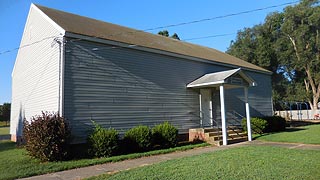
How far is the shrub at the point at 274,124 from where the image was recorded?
19688mm

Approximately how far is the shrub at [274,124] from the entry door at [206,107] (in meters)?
4.41

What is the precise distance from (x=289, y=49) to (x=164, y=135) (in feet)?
118

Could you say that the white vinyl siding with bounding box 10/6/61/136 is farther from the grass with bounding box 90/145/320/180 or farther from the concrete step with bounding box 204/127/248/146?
the concrete step with bounding box 204/127/248/146

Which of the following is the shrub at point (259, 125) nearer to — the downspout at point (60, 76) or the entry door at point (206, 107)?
the entry door at point (206, 107)

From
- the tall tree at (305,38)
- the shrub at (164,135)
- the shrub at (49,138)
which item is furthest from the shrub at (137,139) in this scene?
the tall tree at (305,38)

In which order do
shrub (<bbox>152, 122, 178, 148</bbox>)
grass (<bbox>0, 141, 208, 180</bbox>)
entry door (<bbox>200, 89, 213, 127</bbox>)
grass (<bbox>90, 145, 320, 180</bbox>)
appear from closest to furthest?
grass (<bbox>90, 145, 320, 180</bbox>) < grass (<bbox>0, 141, 208, 180</bbox>) < shrub (<bbox>152, 122, 178, 148</bbox>) < entry door (<bbox>200, 89, 213, 127</bbox>)

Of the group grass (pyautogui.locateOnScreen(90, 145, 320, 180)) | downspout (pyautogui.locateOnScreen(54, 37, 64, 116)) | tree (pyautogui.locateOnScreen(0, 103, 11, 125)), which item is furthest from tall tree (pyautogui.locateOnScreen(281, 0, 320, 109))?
tree (pyautogui.locateOnScreen(0, 103, 11, 125))

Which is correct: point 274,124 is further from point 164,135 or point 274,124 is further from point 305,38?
point 305,38

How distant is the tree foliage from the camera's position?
40.9 metres

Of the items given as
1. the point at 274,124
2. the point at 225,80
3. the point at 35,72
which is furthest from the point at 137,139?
the point at 274,124

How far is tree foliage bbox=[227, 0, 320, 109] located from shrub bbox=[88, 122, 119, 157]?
119 feet

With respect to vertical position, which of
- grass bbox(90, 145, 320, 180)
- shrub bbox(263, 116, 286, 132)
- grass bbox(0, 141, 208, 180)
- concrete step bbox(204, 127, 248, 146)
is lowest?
grass bbox(0, 141, 208, 180)

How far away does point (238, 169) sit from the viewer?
7.47 m

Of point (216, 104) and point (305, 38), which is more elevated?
point (305, 38)
